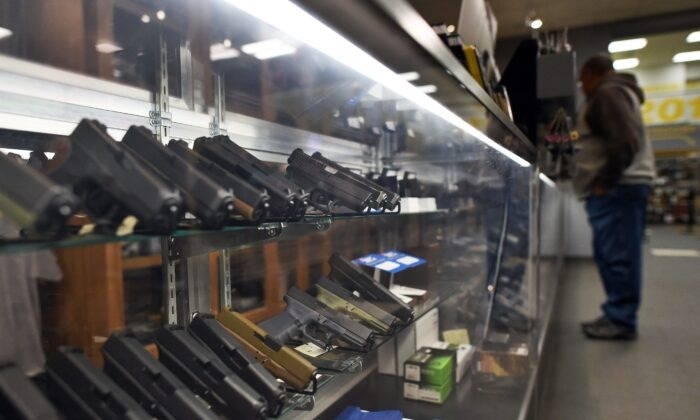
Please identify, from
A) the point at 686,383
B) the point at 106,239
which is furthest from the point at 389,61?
the point at 686,383

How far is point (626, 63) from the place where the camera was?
280 inches

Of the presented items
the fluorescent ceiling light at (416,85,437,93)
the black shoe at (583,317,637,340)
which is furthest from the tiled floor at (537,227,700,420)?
the fluorescent ceiling light at (416,85,437,93)

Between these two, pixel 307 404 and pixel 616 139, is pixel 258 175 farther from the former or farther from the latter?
pixel 616 139

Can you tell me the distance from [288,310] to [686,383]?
277 cm

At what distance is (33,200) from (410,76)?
0.68m

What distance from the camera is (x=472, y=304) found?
7.75ft

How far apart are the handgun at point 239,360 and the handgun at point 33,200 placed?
41cm

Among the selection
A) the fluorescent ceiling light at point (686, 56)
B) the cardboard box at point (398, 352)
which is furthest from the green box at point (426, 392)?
the fluorescent ceiling light at point (686, 56)

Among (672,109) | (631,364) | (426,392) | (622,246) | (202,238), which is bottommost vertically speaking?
(631,364)

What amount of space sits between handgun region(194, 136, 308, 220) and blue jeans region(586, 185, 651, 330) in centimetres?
351

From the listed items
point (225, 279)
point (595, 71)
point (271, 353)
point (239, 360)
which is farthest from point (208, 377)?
point (595, 71)

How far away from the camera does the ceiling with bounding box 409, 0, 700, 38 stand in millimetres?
5633

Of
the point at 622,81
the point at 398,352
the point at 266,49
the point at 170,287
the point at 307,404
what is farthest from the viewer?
the point at 622,81

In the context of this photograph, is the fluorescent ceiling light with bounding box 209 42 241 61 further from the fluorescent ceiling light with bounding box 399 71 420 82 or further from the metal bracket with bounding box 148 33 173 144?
the fluorescent ceiling light with bounding box 399 71 420 82
